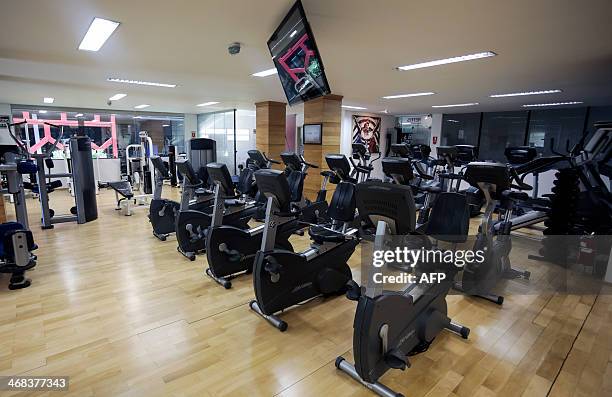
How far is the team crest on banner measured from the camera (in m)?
11.4

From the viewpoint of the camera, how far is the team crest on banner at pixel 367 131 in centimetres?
1140

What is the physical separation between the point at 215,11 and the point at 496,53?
3.16 metres

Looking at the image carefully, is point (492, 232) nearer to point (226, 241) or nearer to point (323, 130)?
point (226, 241)

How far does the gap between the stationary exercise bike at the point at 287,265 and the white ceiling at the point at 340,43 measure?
1.58 m

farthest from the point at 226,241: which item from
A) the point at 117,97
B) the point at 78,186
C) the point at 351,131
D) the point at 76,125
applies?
the point at 76,125

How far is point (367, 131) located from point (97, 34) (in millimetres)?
9393

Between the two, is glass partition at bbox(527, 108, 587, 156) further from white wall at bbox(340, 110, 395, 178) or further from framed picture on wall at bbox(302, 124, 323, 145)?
framed picture on wall at bbox(302, 124, 323, 145)

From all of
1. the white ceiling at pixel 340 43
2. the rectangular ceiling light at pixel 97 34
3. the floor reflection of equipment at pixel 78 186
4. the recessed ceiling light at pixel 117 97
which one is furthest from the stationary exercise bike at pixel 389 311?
the recessed ceiling light at pixel 117 97

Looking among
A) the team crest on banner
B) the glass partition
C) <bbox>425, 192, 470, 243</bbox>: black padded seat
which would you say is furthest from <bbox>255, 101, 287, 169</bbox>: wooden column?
the glass partition

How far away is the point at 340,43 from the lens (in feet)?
11.6

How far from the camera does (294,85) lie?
3.08 meters

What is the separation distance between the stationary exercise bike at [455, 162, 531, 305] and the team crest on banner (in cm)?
820

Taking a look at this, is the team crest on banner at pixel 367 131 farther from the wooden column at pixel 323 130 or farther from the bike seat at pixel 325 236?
the bike seat at pixel 325 236

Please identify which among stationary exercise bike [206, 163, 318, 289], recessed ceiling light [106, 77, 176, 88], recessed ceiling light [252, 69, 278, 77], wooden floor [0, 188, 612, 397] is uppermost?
recessed ceiling light [106, 77, 176, 88]
